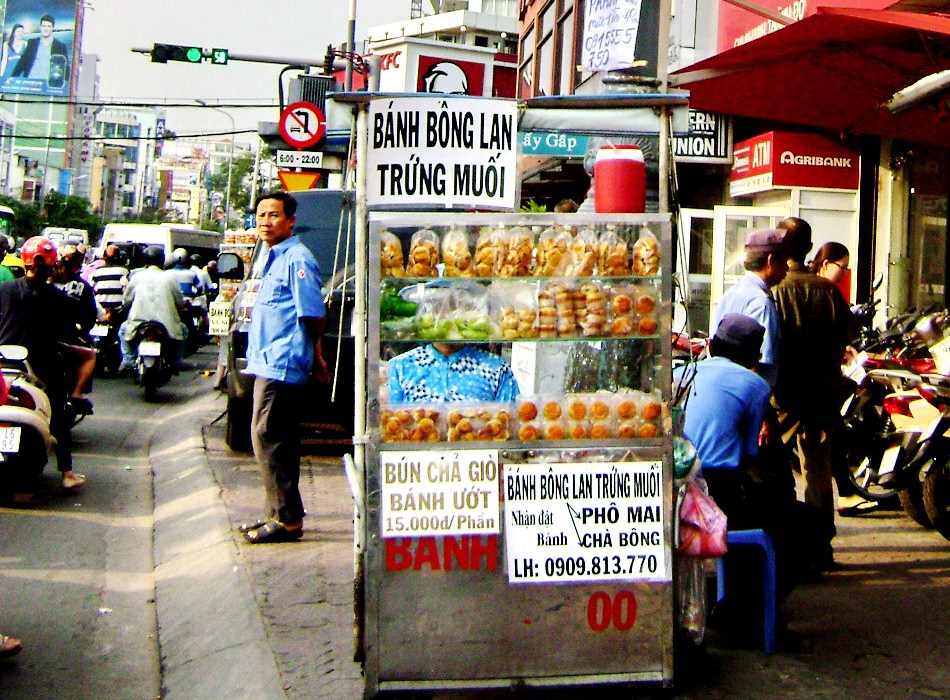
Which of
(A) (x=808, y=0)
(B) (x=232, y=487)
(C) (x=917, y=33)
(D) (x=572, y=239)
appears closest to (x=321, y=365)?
(B) (x=232, y=487)

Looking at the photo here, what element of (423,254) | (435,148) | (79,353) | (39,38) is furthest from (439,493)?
(39,38)

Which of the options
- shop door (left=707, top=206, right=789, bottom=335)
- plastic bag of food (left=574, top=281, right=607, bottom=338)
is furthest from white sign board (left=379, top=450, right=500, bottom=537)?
shop door (left=707, top=206, right=789, bottom=335)

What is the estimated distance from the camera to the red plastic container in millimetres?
4305

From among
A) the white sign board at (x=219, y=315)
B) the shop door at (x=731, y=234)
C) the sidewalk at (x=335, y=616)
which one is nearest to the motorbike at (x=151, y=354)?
the white sign board at (x=219, y=315)

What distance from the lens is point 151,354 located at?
13.1 metres

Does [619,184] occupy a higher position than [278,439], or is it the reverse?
[619,184]

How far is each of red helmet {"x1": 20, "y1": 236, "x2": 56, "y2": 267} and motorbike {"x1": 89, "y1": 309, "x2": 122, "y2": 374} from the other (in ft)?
23.1

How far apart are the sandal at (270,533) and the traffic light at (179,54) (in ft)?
53.5

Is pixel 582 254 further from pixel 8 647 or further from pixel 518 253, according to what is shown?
pixel 8 647

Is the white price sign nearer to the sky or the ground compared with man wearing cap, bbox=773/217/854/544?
nearer to the sky

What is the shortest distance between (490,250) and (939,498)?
13.7 feet

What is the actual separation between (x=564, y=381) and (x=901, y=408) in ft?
11.4

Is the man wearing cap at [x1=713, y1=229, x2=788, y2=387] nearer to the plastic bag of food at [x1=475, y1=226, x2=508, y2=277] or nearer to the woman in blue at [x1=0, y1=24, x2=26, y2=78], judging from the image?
the plastic bag of food at [x1=475, y1=226, x2=508, y2=277]

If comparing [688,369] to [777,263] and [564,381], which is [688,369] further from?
[777,263]
